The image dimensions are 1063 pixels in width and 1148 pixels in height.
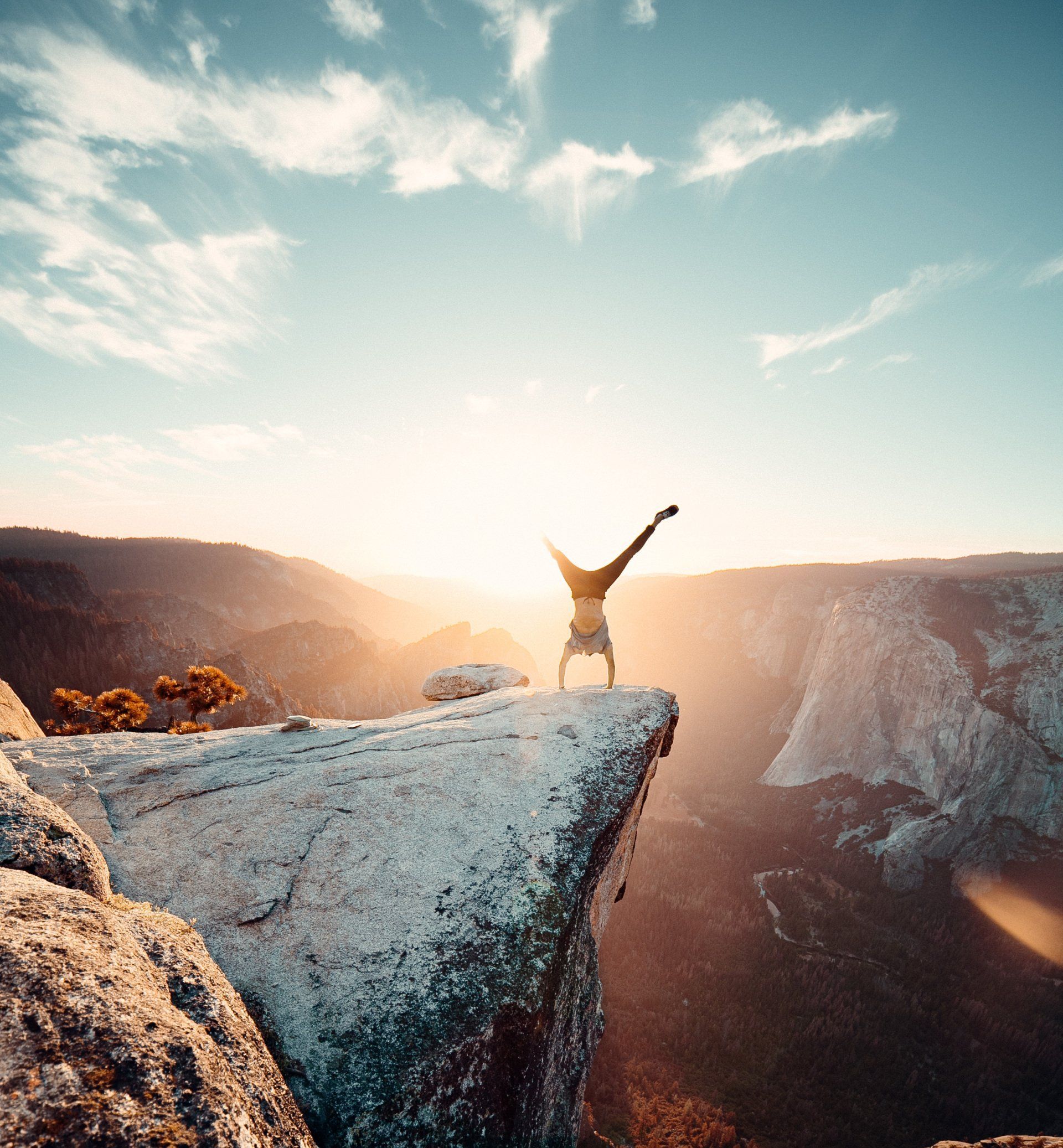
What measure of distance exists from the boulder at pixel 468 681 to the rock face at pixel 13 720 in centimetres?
1115

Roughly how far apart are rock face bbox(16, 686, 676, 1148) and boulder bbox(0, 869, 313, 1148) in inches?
52.5

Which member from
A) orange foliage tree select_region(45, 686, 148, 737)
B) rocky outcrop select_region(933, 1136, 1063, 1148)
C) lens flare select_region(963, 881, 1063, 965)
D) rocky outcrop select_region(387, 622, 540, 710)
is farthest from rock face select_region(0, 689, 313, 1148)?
rocky outcrop select_region(387, 622, 540, 710)

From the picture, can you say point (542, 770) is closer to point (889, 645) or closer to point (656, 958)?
point (656, 958)

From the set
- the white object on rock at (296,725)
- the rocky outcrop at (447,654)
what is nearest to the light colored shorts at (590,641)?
the white object on rock at (296,725)

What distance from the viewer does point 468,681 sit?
746 inches

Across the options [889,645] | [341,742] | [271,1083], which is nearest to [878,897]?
[889,645]

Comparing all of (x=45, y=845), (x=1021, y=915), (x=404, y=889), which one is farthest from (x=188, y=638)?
(x=1021, y=915)

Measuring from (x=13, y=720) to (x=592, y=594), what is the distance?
15.3m

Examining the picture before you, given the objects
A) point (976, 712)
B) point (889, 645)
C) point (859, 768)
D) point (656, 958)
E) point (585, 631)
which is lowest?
point (656, 958)

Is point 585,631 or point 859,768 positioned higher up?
point 585,631

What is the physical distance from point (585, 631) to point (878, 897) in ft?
180

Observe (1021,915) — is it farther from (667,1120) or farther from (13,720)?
(13,720)

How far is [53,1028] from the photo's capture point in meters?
2.81

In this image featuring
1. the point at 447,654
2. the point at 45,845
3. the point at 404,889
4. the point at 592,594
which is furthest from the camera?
the point at 447,654
